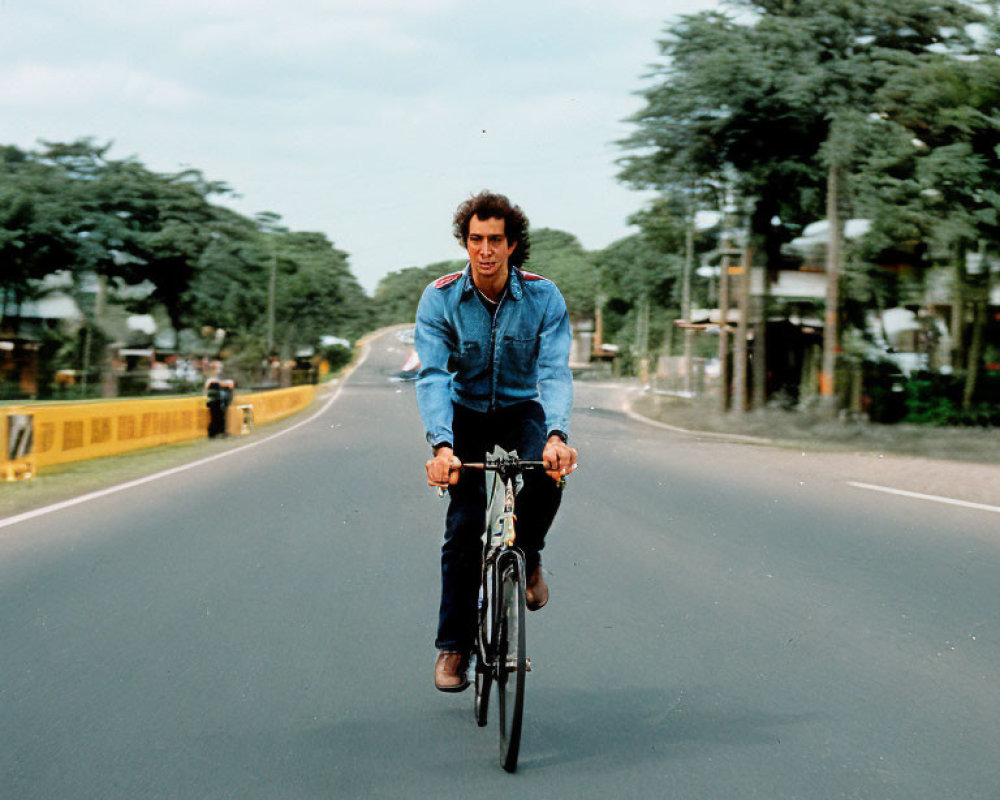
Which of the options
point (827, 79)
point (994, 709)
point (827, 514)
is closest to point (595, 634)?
point (994, 709)

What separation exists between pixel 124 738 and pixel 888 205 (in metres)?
19.3

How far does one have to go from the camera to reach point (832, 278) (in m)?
23.8

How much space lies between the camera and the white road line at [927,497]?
11422 millimetres

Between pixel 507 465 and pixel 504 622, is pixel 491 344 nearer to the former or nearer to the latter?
pixel 507 465

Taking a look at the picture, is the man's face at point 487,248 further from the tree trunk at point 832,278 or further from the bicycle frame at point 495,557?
the tree trunk at point 832,278

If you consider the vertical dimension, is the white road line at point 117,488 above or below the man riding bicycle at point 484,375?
below

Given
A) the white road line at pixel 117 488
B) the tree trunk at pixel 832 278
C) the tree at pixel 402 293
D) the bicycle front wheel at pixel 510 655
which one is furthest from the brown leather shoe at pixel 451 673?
the tree at pixel 402 293

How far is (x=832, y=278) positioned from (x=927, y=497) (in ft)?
39.9

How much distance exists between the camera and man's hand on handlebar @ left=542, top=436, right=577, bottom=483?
3.99 meters

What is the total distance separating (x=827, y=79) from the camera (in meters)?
22.5

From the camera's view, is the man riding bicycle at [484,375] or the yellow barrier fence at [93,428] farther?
the yellow barrier fence at [93,428]

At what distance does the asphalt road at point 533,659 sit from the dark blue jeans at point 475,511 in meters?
0.40

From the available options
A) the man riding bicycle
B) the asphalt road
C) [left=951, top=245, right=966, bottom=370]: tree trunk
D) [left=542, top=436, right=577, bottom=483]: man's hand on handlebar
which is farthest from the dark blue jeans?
[left=951, top=245, right=966, bottom=370]: tree trunk

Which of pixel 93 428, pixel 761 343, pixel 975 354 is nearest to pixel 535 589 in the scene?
pixel 93 428
